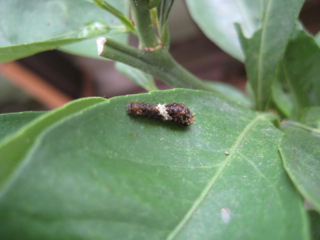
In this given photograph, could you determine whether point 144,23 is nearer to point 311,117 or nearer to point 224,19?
point 224,19

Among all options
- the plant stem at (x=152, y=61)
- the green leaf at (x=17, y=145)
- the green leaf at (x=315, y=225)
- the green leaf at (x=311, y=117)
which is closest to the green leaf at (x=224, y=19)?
the plant stem at (x=152, y=61)

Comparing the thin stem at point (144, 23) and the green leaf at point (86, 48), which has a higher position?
the thin stem at point (144, 23)

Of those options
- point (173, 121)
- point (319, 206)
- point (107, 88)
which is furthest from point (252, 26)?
point (107, 88)

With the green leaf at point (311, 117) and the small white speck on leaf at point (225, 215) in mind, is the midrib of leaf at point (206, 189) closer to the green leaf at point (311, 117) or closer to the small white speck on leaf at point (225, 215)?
the small white speck on leaf at point (225, 215)

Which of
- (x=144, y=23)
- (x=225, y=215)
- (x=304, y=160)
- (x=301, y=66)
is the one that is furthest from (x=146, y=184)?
(x=301, y=66)

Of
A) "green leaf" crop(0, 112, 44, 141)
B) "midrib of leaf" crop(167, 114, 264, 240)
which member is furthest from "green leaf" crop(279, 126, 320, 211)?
"green leaf" crop(0, 112, 44, 141)

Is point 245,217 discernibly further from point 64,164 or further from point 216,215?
point 64,164
